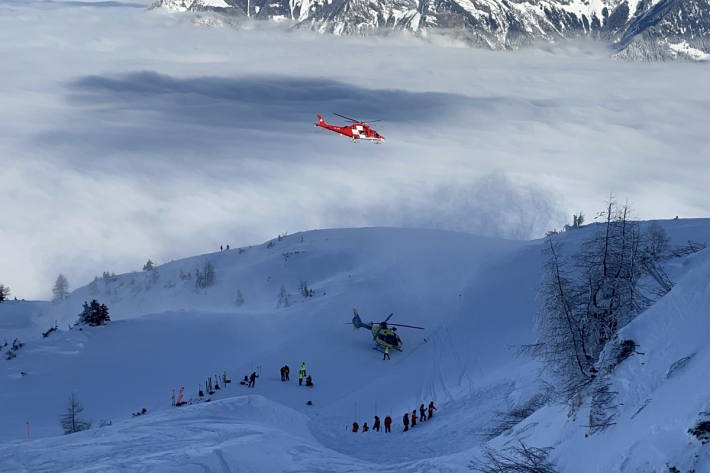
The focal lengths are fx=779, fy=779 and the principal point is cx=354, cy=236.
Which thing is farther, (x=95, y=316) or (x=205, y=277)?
(x=205, y=277)

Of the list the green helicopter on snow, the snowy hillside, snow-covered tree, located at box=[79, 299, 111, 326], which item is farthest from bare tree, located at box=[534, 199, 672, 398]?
snow-covered tree, located at box=[79, 299, 111, 326]

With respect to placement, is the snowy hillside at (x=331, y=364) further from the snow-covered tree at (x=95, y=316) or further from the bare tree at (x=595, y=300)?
the snow-covered tree at (x=95, y=316)

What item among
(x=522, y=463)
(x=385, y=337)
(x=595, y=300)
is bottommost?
(x=385, y=337)

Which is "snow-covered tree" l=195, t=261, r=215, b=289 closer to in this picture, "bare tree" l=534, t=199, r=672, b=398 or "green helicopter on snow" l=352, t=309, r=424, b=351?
"green helicopter on snow" l=352, t=309, r=424, b=351

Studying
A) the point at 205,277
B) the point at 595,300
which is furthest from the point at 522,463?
the point at 205,277

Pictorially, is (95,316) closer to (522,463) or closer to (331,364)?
(331,364)

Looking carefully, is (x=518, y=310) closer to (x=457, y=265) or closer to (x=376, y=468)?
(x=457, y=265)

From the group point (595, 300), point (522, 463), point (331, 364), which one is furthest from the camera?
point (331, 364)

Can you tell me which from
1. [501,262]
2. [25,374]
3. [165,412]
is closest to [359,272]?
[501,262]
